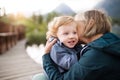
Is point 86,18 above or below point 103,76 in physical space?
above

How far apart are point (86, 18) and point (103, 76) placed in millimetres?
241

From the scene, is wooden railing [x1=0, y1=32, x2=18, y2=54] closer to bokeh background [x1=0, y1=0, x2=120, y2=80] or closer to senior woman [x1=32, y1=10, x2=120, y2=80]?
bokeh background [x1=0, y1=0, x2=120, y2=80]

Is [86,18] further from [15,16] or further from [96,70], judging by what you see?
[15,16]

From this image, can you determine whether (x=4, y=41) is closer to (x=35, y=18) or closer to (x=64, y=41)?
(x=35, y=18)

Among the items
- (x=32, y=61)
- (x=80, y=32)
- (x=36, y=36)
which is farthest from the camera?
(x=36, y=36)

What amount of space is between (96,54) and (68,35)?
200 millimetres

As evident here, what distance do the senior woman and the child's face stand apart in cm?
7

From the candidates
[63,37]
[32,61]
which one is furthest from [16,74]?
[63,37]

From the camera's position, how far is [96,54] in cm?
109

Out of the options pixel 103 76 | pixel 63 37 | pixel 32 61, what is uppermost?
pixel 63 37

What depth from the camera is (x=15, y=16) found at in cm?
467

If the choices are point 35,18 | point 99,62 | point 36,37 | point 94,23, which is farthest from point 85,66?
point 36,37

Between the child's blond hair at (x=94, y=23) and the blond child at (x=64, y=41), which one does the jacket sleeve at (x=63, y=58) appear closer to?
the blond child at (x=64, y=41)

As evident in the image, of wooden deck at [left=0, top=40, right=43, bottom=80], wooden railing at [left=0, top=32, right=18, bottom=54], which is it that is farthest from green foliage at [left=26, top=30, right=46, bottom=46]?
wooden deck at [left=0, top=40, right=43, bottom=80]
